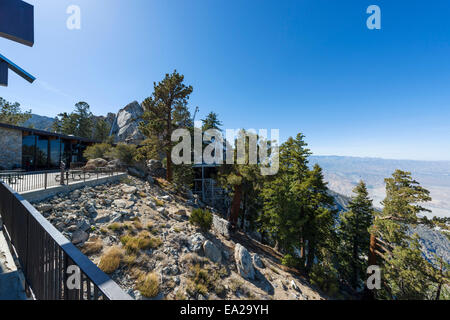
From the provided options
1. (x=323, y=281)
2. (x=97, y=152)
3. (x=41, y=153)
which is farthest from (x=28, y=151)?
(x=323, y=281)

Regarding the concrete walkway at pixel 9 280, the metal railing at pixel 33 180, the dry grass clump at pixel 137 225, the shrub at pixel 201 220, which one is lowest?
the shrub at pixel 201 220

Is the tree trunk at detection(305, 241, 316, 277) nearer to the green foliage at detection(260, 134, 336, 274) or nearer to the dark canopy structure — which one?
the green foliage at detection(260, 134, 336, 274)

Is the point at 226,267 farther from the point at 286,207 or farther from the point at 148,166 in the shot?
the point at 148,166

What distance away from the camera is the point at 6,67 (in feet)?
12.9

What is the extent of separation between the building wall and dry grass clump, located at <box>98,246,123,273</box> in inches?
693

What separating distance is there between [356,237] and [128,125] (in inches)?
1789

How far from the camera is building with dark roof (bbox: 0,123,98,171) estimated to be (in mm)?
14297

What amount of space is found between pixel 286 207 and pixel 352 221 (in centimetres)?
868

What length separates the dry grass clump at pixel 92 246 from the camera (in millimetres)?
5742

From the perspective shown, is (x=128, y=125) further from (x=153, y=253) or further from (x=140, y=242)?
(x=153, y=253)

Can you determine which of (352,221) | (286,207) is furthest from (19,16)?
(352,221)

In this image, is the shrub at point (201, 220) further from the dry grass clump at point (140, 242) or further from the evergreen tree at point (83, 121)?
the evergreen tree at point (83, 121)

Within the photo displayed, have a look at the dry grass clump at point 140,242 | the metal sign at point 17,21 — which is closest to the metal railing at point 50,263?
the metal sign at point 17,21

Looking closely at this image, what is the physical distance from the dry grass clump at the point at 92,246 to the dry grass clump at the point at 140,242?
2.49 feet
